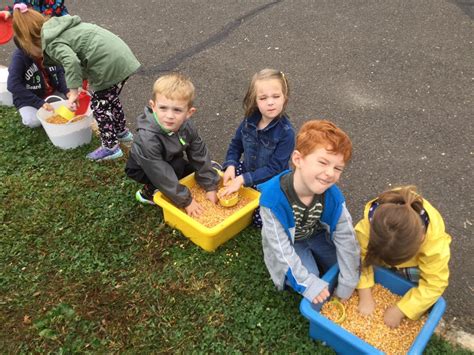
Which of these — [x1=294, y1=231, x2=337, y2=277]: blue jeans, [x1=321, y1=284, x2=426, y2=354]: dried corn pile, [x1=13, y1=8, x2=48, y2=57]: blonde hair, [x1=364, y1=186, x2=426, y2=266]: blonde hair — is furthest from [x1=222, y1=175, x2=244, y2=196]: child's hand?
[x1=13, y1=8, x2=48, y2=57]: blonde hair

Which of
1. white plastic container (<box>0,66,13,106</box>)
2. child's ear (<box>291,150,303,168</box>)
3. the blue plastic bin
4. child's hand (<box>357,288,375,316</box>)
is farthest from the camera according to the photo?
white plastic container (<box>0,66,13,106</box>)

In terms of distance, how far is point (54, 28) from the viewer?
3.33 meters

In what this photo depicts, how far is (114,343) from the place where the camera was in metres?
2.53

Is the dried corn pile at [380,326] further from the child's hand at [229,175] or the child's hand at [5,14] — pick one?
the child's hand at [5,14]

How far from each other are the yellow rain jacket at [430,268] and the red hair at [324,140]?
40cm

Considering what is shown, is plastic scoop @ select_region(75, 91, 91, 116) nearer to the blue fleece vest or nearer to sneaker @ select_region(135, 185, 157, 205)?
sneaker @ select_region(135, 185, 157, 205)

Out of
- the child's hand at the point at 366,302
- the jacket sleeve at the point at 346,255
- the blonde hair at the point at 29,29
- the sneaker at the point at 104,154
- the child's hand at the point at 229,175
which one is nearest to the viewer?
the jacket sleeve at the point at 346,255

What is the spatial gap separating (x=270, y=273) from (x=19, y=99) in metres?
2.79

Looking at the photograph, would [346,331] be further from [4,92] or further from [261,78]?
[4,92]

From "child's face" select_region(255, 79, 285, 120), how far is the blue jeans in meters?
0.81

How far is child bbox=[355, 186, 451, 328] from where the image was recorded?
80.8 inches

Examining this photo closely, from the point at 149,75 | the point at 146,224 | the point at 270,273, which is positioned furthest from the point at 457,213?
the point at 149,75

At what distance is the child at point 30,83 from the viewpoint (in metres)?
3.92

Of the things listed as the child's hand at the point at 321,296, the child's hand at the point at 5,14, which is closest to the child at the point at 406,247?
the child's hand at the point at 321,296
